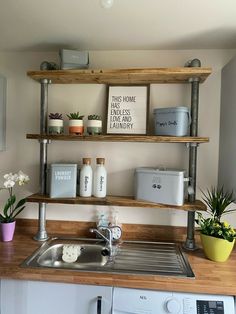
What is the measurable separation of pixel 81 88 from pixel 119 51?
374mm

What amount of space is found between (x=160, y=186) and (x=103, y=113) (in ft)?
2.15

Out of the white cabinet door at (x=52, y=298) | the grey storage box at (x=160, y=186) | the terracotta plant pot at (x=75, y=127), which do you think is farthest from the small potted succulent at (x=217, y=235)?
the terracotta plant pot at (x=75, y=127)

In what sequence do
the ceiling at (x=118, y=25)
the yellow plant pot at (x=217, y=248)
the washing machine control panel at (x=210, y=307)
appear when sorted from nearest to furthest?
the washing machine control panel at (x=210, y=307), the ceiling at (x=118, y=25), the yellow plant pot at (x=217, y=248)

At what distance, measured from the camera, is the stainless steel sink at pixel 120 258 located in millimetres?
1266

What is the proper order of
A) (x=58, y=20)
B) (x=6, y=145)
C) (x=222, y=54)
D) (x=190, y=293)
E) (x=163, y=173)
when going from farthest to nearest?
(x=6, y=145) < (x=222, y=54) < (x=163, y=173) < (x=58, y=20) < (x=190, y=293)

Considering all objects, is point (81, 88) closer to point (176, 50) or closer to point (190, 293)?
point (176, 50)

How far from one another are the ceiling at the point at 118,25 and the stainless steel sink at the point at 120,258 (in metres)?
1.31

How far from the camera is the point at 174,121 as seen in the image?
1.45 meters

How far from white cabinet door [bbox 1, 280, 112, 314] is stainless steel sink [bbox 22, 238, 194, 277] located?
0.31 ft

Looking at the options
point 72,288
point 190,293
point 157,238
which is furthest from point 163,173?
point 72,288

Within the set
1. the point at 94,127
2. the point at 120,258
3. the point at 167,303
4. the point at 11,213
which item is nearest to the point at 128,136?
the point at 94,127

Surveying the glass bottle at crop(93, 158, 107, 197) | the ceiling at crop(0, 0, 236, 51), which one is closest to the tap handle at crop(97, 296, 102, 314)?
the glass bottle at crop(93, 158, 107, 197)

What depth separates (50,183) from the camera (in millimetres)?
1548

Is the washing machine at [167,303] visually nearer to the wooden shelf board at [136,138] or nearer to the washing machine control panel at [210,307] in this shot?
the washing machine control panel at [210,307]
